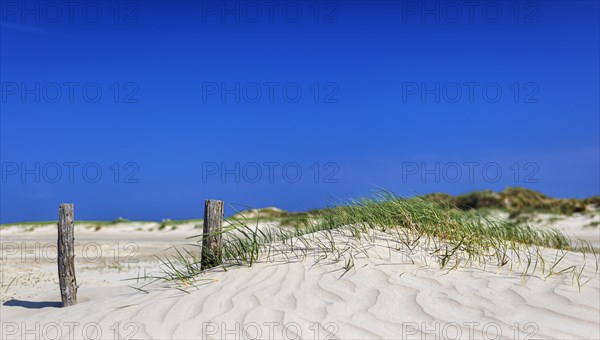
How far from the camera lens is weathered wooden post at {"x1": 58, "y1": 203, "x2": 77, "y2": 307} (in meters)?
9.05

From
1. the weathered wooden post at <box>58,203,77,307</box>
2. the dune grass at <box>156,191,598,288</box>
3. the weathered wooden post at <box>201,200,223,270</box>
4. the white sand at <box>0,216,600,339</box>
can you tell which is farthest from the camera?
the weathered wooden post at <box>58,203,77,307</box>

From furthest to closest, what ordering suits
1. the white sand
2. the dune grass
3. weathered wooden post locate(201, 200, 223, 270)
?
weathered wooden post locate(201, 200, 223, 270), the dune grass, the white sand

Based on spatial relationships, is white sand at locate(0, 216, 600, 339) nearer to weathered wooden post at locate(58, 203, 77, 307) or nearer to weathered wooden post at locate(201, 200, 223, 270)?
weathered wooden post at locate(201, 200, 223, 270)

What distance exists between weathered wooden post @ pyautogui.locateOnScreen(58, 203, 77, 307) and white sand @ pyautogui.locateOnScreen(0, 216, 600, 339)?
3.40 metres

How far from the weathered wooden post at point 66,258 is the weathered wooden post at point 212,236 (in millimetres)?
3230

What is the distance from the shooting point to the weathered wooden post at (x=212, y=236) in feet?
22.3

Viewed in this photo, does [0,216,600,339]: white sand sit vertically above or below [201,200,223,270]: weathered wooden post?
below

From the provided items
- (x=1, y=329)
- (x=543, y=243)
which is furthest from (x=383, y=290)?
(x=543, y=243)

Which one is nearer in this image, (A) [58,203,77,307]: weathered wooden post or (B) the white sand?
(B) the white sand

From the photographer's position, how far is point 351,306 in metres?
4.36

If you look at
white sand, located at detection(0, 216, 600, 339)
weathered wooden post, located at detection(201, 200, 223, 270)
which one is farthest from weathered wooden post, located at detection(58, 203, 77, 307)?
white sand, located at detection(0, 216, 600, 339)

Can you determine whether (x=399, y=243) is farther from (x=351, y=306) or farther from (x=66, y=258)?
(x=66, y=258)

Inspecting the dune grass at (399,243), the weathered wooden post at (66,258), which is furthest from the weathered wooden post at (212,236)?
the weathered wooden post at (66,258)

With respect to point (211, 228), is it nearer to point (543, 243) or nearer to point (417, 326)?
point (417, 326)
